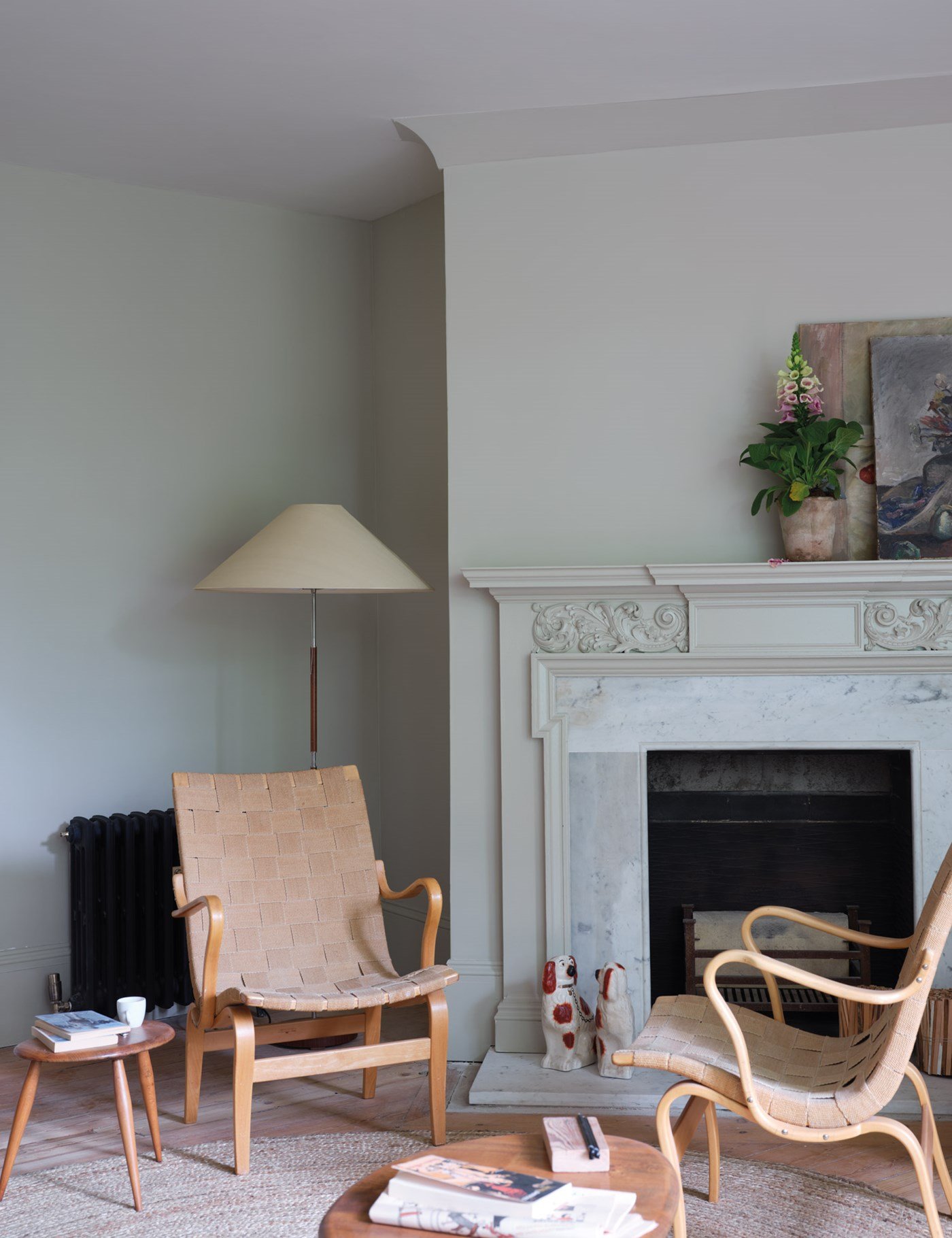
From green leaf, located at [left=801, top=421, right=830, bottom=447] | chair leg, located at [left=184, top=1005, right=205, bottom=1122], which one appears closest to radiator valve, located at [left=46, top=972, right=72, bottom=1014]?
chair leg, located at [left=184, top=1005, right=205, bottom=1122]

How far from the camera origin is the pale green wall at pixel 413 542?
4.27 m

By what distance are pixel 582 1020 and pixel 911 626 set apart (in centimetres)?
151

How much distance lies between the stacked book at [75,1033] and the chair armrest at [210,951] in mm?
269

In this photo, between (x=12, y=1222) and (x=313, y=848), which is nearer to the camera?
(x=12, y=1222)

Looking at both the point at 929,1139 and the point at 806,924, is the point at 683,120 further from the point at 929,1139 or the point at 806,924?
the point at 929,1139

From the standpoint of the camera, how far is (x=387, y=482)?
14.8 feet

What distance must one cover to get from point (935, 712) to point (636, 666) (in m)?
0.89

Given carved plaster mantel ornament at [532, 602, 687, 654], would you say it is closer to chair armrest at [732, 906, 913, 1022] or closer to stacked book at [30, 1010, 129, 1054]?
chair armrest at [732, 906, 913, 1022]

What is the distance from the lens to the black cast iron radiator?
3811 mm

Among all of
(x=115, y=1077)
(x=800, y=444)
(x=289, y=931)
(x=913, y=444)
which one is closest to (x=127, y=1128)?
(x=115, y=1077)

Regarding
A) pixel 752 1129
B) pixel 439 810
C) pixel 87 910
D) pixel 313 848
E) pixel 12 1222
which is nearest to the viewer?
pixel 12 1222

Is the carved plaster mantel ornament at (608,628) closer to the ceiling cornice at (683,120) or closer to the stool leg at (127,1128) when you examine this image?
the ceiling cornice at (683,120)

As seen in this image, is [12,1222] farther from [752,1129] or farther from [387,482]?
[387,482]

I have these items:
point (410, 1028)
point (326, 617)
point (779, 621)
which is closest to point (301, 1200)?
point (410, 1028)
